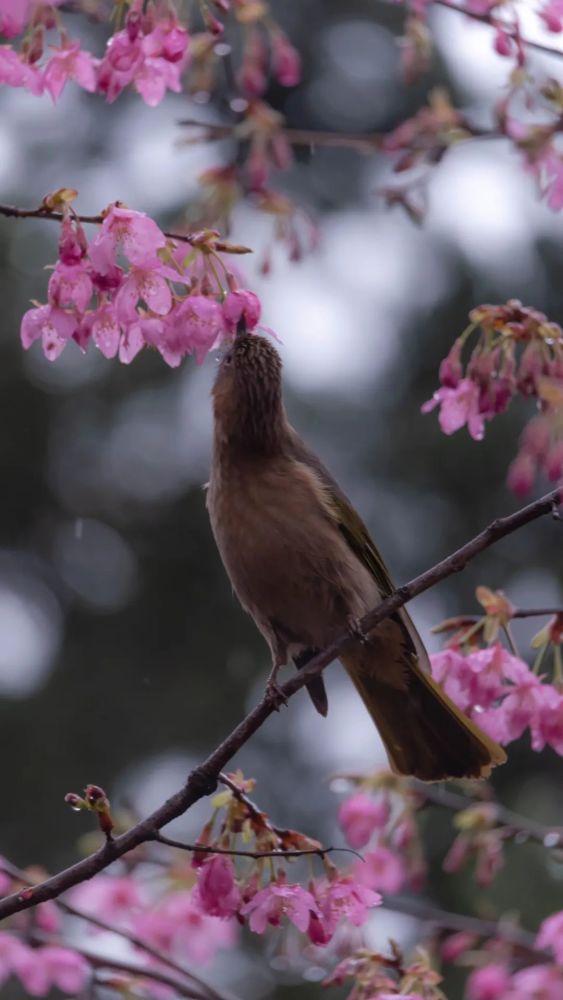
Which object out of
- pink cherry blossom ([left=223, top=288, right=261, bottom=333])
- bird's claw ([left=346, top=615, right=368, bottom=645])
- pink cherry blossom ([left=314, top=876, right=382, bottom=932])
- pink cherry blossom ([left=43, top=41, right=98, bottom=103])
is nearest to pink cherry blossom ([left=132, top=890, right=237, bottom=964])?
bird's claw ([left=346, top=615, right=368, bottom=645])

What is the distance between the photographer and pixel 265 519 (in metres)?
2.81

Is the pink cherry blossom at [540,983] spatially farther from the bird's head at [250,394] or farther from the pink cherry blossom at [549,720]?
the bird's head at [250,394]

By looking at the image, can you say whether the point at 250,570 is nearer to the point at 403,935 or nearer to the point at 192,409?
the point at 403,935

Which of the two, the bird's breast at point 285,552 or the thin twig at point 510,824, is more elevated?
the bird's breast at point 285,552

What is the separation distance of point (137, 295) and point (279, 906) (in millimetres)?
935

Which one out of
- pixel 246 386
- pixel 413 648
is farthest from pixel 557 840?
pixel 246 386

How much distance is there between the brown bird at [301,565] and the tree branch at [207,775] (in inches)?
24.8

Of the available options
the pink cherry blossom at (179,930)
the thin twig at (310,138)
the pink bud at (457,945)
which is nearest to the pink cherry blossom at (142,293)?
the thin twig at (310,138)

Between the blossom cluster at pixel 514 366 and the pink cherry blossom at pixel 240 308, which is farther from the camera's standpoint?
the blossom cluster at pixel 514 366

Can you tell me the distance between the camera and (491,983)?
3.11m

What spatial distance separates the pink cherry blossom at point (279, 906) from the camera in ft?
6.82

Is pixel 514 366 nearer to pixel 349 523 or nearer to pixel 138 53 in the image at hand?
pixel 349 523

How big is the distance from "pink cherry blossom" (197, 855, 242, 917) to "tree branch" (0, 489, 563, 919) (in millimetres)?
156

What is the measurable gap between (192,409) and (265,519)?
5.71 meters
